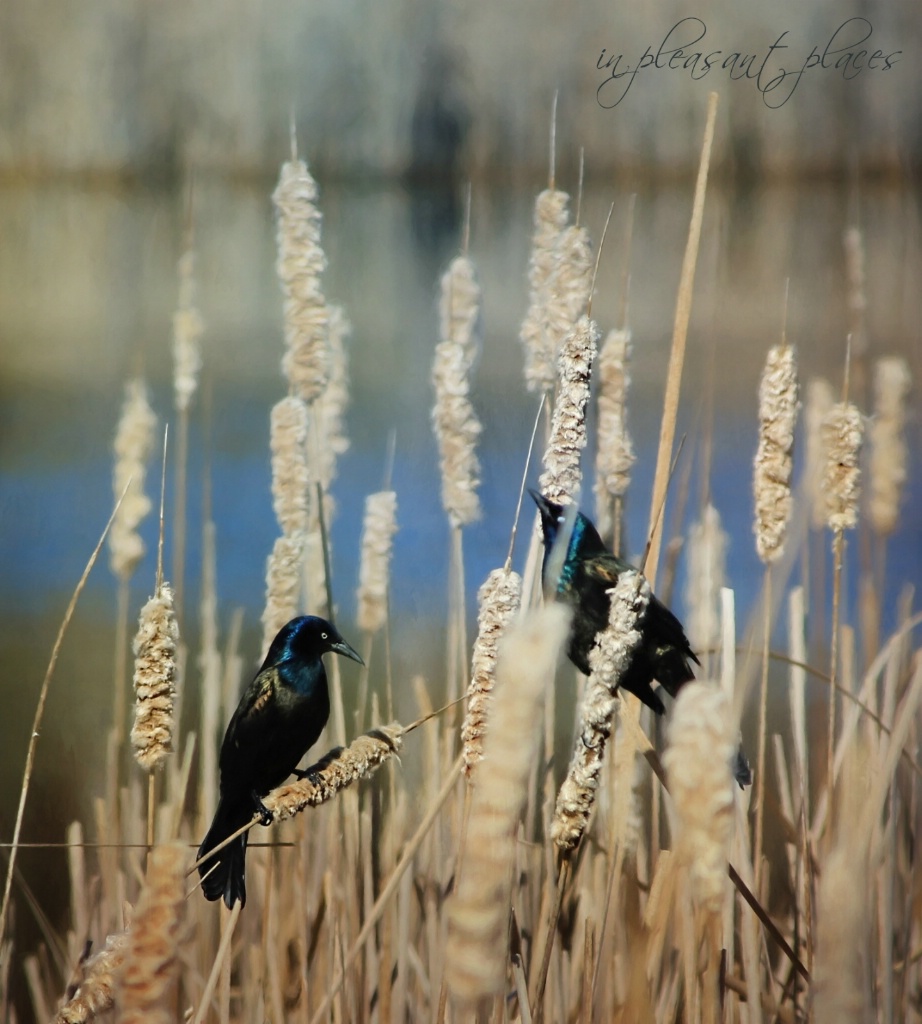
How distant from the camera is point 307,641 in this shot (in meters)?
1.29

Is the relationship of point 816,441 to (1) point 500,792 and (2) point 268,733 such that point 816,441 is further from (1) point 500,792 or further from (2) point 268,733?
(2) point 268,733

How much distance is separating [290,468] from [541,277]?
0.44 m

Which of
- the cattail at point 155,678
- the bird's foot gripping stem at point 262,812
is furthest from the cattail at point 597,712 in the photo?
the cattail at point 155,678

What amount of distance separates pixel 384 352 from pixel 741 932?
0.90 meters

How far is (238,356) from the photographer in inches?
53.2

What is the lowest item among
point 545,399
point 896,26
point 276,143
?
point 545,399

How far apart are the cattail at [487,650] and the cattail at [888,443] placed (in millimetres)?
539

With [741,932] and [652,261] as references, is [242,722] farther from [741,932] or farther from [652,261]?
[652,261]

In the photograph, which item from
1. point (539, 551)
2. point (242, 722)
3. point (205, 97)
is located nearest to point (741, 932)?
point (539, 551)

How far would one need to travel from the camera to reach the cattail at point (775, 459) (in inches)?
49.1

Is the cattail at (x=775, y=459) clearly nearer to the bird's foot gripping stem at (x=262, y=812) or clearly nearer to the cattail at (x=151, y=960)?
the bird's foot gripping stem at (x=262, y=812)

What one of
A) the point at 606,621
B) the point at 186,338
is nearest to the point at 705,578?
the point at 606,621

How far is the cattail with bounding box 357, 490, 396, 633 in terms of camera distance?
131 cm

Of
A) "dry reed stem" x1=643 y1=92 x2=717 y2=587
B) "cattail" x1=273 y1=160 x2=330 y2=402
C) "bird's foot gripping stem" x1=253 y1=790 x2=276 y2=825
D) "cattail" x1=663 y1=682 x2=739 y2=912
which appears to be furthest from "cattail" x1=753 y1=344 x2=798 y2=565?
"bird's foot gripping stem" x1=253 y1=790 x2=276 y2=825
